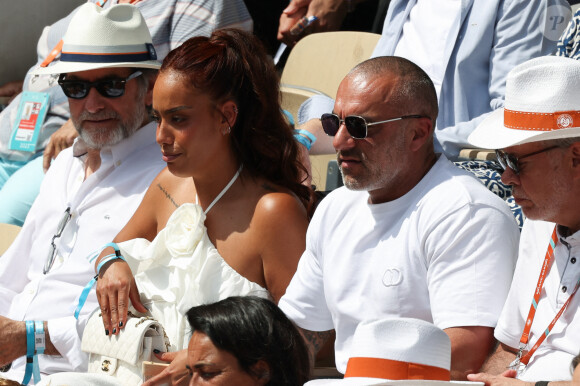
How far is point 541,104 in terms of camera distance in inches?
101

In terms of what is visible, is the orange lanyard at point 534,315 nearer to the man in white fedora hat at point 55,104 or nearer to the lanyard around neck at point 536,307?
the lanyard around neck at point 536,307

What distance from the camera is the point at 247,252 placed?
3260 millimetres

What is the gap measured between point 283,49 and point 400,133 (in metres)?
3.01

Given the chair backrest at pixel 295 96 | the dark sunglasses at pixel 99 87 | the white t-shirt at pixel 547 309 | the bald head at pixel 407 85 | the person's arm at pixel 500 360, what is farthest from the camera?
the chair backrest at pixel 295 96

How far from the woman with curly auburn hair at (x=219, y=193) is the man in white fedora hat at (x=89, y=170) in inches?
18.3

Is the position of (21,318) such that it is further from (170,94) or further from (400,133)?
(400,133)

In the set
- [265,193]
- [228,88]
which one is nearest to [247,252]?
[265,193]

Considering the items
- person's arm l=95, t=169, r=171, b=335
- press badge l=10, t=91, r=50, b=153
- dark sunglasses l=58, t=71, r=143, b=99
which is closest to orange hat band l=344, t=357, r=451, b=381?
person's arm l=95, t=169, r=171, b=335

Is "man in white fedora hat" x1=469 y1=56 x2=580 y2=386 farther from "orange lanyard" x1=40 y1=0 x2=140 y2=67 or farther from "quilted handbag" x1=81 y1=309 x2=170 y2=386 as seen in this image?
"orange lanyard" x1=40 y1=0 x2=140 y2=67

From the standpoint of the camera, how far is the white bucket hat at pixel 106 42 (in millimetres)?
4086

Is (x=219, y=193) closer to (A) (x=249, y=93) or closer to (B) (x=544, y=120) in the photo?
(A) (x=249, y=93)

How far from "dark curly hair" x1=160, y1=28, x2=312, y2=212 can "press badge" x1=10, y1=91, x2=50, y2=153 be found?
82.5 inches

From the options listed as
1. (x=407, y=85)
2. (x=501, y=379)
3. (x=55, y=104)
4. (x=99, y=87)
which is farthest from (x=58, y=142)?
(x=501, y=379)

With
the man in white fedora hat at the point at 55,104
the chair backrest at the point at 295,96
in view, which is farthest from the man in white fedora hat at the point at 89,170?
the chair backrest at the point at 295,96
